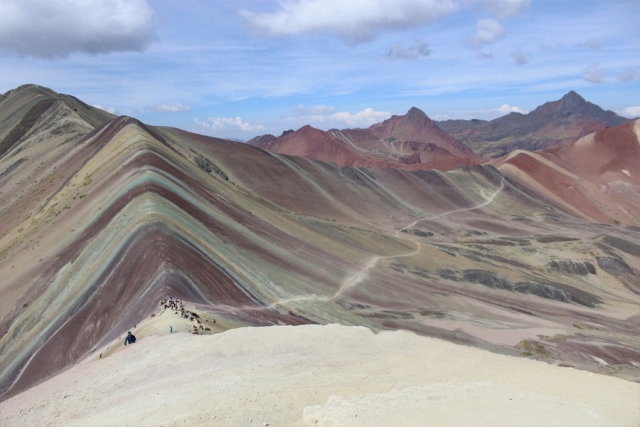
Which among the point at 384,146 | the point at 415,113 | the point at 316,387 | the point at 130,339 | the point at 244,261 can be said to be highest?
the point at 415,113

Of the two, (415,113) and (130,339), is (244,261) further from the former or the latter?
(415,113)

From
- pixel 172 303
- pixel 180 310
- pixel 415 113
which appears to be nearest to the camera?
pixel 180 310

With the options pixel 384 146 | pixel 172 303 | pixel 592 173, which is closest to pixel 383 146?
pixel 384 146

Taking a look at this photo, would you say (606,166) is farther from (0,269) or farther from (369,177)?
(0,269)

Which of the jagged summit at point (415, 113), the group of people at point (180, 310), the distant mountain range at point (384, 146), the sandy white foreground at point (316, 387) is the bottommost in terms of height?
the sandy white foreground at point (316, 387)

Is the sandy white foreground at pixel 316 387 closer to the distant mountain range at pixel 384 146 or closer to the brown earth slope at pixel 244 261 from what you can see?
the brown earth slope at pixel 244 261

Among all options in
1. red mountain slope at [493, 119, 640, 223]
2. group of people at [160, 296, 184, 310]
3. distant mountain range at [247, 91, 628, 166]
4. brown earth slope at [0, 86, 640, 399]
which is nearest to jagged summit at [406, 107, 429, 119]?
distant mountain range at [247, 91, 628, 166]

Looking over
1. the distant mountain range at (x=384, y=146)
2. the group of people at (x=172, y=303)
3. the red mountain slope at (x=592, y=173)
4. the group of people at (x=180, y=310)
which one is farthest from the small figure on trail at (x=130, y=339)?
the distant mountain range at (x=384, y=146)

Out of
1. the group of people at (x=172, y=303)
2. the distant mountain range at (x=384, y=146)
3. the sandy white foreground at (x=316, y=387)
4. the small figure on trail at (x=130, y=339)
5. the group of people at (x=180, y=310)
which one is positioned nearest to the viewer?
the sandy white foreground at (x=316, y=387)

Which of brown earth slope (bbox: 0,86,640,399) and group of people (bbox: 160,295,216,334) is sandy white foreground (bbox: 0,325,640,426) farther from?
brown earth slope (bbox: 0,86,640,399)
